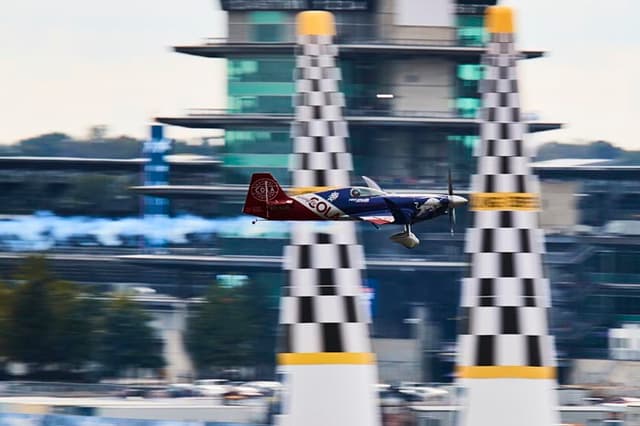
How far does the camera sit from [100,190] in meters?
56.9

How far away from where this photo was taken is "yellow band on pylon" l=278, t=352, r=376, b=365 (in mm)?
8326

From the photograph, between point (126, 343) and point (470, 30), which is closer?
point (126, 343)

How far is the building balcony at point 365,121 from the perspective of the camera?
48.1m

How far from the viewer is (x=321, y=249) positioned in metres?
8.63

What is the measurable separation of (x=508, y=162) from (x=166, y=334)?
36.0 meters

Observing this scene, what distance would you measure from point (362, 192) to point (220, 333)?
2978 centimetres

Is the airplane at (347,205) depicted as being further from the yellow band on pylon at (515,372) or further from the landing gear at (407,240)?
the yellow band on pylon at (515,372)

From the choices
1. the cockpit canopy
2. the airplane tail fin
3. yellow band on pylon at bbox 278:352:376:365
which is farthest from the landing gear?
yellow band on pylon at bbox 278:352:376:365

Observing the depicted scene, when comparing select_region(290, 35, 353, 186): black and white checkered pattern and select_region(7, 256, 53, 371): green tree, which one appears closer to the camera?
select_region(290, 35, 353, 186): black and white checkered pattern

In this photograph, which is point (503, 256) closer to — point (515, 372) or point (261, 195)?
point (515, 372)

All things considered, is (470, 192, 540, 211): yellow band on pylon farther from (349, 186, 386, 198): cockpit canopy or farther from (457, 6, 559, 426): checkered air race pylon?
(349, 186, 386, 198): cockpit canopy

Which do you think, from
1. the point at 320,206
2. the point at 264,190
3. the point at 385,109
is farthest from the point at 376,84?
the point at 320,206

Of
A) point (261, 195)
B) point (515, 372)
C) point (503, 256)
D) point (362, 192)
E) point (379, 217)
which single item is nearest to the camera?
point (515, 372)

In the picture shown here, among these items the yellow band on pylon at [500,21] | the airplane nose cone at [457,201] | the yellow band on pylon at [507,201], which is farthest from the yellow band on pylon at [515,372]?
the airplane nose cone at [457,201]
